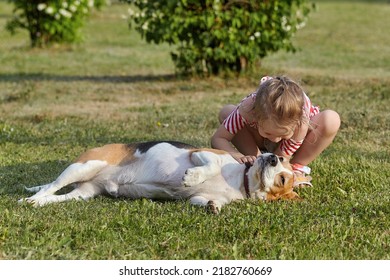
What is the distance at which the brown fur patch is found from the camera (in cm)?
591

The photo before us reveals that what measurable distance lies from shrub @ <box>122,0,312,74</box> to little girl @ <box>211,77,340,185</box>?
505 cm

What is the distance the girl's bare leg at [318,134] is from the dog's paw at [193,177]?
4.01 feet

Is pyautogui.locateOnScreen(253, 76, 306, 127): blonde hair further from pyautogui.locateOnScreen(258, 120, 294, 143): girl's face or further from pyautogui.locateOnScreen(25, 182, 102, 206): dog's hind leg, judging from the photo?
pyautogui.locateOnScreen(25, 182, 102, 206): dog's hind leg

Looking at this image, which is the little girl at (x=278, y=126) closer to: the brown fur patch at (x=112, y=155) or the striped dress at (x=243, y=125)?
the striped dress at (x=243, y=125)

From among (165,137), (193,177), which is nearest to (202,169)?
(193,177)

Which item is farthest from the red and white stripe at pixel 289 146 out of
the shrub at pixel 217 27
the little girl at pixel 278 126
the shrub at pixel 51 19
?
the shrub at pixel 51 19

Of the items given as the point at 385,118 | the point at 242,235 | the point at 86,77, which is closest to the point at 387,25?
the point at 86,77

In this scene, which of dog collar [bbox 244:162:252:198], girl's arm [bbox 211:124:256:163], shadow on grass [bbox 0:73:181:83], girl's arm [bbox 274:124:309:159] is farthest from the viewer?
shadow on grass [bbox 0:73:181:83]

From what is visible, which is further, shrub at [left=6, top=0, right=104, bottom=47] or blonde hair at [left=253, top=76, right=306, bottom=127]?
shrub at [left=6, top=0, right=104, bottom=47]

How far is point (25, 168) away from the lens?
22.3 ft

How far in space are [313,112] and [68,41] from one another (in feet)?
37.9

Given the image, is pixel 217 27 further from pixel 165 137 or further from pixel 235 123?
pixel 235 123

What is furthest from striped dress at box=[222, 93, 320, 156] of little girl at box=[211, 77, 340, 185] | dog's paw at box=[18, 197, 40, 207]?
dog's paw at box=[18, 197, 40, 207]

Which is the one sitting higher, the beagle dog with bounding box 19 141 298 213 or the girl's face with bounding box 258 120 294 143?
the girl's face with bounding box 258 120 294 143
